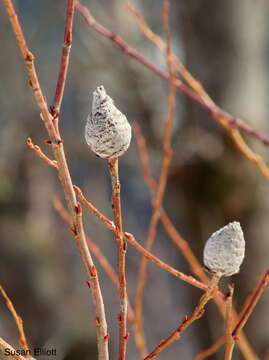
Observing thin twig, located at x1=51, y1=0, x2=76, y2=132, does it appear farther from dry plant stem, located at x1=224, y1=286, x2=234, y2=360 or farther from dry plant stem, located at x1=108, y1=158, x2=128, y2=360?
dry plant stem, located at x1=224, y1=286, x2=234, y2=360

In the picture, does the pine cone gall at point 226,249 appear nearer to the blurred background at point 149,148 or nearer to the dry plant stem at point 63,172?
the dry plant stem at point 63,172

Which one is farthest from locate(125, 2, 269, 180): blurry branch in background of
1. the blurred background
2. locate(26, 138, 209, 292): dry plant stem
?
the blurred background

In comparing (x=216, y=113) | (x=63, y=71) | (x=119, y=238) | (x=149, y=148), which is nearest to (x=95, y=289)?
(x=119, y=238)

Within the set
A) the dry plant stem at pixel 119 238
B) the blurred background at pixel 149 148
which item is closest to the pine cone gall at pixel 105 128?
the dry plant stem at pixel 119 238

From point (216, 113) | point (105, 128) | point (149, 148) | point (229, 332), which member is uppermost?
point (149, 148)

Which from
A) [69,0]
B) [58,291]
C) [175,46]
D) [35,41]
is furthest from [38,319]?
[69,0]

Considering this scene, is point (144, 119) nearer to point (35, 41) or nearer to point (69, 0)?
point (35, 41)

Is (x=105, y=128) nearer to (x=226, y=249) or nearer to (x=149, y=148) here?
(x=226, y=249)
